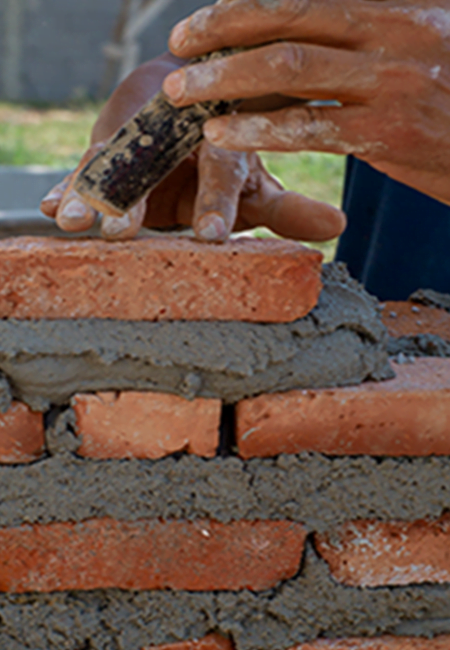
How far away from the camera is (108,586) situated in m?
1.29

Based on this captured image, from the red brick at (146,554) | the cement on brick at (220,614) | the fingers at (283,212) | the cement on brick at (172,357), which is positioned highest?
the fingers at (283,212)

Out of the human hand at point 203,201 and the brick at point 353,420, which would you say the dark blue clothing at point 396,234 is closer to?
the human hand at point 203,201

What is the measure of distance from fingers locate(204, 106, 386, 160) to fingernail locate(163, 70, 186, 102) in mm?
66

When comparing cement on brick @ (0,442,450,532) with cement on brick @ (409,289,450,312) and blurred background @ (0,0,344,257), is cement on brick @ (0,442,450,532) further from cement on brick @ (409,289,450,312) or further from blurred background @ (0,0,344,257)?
blurred background @ (0,0,344,257)

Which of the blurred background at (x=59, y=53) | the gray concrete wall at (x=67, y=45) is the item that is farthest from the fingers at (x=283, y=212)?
the gray concrete wall at (x=67, y=45)

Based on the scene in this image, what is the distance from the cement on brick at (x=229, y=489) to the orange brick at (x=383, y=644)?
0.83ft

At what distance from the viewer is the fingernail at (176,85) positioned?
1.01 metres

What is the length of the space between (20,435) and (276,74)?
2.41ft

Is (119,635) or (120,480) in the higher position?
(120,480)

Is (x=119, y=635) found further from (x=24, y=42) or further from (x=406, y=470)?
(x=24, y=42)

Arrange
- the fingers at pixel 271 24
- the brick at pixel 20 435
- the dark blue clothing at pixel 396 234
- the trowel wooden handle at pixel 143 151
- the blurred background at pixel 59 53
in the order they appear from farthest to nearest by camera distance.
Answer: the blurred background at pixel 59 53
the dark blue clothing at pixel 396 234
the brick at pixel 20 435
the trowel wooden handle at pixel 143 151
the fingers at pixel 271 24

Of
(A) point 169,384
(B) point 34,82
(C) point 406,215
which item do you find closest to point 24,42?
(B) point 34,82

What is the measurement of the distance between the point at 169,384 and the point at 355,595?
567 millimetres

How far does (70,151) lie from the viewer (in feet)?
28.3
